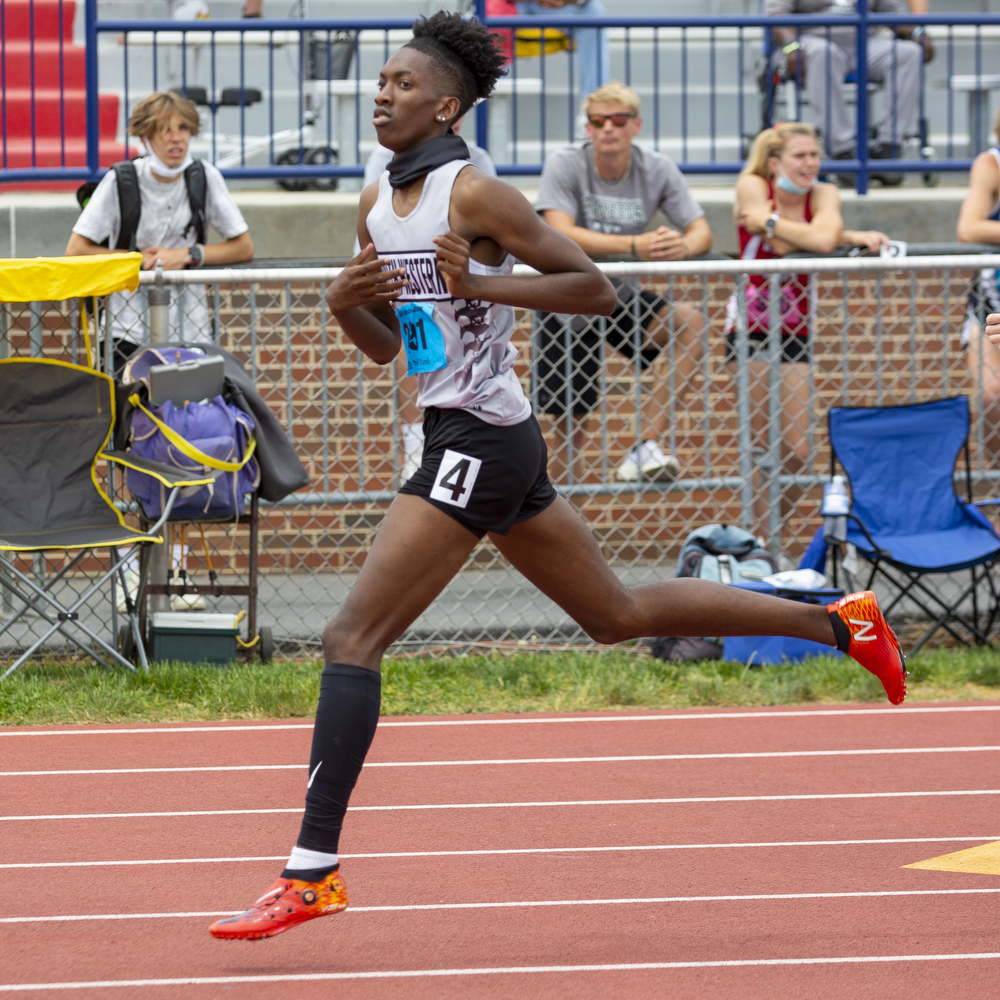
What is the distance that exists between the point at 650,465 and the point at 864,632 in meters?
3.10

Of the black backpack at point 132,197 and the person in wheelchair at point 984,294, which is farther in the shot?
the person in wheelchair at point 984,294

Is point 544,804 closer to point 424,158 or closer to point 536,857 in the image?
point 536,857

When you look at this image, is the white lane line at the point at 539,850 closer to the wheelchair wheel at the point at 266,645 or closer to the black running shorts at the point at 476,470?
the black running shorts at the point at 476,470

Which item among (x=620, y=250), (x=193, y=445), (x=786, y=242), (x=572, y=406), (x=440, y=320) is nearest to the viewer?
(x=440, y=320)

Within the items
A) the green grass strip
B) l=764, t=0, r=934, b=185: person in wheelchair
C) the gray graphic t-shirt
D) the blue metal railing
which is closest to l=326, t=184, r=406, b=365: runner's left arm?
the green grass strip

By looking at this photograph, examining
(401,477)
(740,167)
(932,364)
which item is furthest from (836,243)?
(401,477)

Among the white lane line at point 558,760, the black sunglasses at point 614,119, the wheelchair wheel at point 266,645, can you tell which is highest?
the black sunglasses at point 614,119

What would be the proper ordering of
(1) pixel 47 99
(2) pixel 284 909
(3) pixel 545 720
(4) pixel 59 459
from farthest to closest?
(1) pixel 47 99
(4) pixel 59 459
(3) pixel 545 720
(2) pixel 284 909

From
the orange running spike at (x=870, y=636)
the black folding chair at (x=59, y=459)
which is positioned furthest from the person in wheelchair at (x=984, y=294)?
the black folding chair at (x=59, y=459)

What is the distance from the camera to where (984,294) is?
7.70 m

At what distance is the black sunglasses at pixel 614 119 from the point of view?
7723 mm

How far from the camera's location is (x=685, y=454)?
7.97 metres

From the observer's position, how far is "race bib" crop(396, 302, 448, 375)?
3795mm

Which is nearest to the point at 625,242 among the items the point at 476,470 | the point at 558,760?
the point at 558,760
